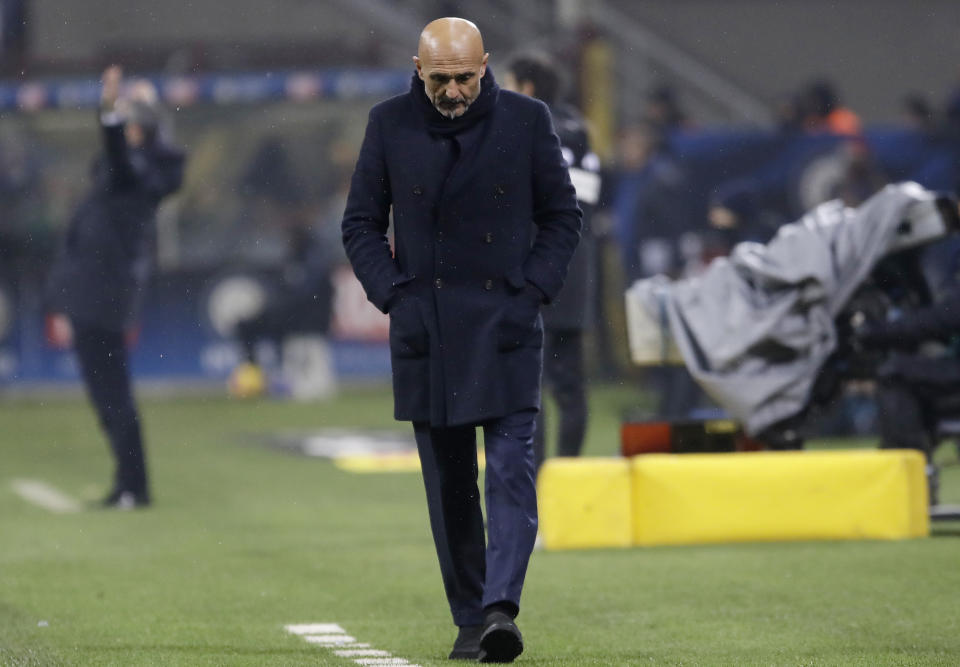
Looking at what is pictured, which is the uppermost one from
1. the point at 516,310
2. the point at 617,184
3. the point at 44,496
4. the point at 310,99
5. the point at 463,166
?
the point at 310,99

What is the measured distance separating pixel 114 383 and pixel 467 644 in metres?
5.38

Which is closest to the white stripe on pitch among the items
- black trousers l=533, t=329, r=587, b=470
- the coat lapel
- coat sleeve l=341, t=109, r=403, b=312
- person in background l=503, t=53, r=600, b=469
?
coat sleeve l=341, t=109, r=403, b=312

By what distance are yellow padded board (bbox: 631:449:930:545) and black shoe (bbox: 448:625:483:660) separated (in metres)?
2.66

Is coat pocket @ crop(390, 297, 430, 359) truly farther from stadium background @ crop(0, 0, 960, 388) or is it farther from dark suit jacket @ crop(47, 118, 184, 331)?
stadium background @ crop(0, 0, 960, 388)

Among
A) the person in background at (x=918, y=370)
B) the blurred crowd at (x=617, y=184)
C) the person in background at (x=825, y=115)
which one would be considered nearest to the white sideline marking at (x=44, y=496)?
the person in background at (x=918, y=370)

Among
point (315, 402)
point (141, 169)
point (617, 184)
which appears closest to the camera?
point (141, 169)

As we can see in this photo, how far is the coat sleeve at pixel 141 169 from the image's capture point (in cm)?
1058

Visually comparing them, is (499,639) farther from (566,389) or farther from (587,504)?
(566,389)

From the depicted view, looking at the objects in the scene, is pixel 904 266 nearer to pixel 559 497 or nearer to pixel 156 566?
pixel 559 497

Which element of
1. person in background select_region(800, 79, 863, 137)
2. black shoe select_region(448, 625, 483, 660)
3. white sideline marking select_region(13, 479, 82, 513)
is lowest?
white sideline marking select_region(13, 479, 82, 513)

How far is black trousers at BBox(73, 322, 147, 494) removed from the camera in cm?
1087

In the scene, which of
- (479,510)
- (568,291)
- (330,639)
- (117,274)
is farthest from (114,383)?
(479,510)

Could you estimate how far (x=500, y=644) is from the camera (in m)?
5.69

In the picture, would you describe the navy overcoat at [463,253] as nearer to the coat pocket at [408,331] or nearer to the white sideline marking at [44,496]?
the coat pocket at [408,331]
